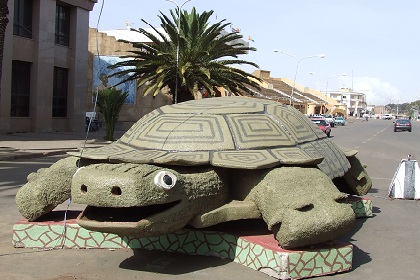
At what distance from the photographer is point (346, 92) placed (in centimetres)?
16438

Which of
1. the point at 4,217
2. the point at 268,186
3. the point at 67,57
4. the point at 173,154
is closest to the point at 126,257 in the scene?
the point at 173,154

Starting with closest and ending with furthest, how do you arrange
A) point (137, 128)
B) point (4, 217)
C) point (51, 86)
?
point (137, 128) < point (4, 217) < point (51, 86)

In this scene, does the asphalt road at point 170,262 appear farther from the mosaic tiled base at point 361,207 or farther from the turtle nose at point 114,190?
the turtle nose at point 114,190

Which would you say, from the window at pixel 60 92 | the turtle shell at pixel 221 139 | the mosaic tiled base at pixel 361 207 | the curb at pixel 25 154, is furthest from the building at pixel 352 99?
the turtle shell at pixel 221 139

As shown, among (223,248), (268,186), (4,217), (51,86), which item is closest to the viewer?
(268,186)

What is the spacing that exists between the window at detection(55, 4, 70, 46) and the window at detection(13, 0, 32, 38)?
2.00 m

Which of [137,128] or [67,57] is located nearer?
[137,128]

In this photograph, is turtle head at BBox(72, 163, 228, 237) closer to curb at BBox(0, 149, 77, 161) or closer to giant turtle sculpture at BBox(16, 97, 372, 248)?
giant turtle sculpture at BBox(16, 97, 372, 248)

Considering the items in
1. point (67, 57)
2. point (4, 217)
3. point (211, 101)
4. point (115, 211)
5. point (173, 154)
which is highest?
point (67, 57)

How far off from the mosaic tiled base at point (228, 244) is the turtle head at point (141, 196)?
20.5 inches

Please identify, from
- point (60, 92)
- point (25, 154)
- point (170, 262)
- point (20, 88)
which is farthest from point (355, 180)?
point (60, 92)

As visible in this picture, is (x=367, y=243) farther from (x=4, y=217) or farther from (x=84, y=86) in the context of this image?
(x=84, y=86)

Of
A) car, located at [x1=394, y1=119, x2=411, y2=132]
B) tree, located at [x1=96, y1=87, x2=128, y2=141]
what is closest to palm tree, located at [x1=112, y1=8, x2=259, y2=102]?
tree, located at [x1=96, y1=87, x2=128, y2=141]

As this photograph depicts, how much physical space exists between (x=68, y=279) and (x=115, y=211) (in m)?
0.73
